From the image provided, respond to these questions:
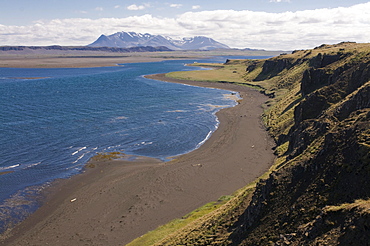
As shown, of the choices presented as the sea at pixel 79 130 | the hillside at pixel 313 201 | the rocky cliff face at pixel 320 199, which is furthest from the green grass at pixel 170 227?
the sea at pixel 79 130

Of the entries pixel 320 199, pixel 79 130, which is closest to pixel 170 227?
pixel 320 199

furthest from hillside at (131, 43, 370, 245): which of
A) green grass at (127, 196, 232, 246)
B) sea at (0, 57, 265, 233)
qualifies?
sea at (0, 57, 265, 233)

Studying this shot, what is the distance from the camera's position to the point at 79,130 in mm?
75750

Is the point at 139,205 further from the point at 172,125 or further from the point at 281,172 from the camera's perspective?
the point at 172,125

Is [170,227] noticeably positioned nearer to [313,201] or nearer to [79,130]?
[313,201]

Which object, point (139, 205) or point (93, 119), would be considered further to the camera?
point (93, 119)

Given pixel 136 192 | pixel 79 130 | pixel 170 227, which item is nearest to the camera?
pixel 170 227

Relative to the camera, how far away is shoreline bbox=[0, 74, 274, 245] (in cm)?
Result: 3791

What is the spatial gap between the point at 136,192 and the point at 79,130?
3464cm

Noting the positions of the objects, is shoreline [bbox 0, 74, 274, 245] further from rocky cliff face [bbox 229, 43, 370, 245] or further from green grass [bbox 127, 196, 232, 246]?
rocky cliff face [bbox 229, 43, 370, 245]

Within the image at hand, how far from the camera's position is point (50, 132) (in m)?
73.7

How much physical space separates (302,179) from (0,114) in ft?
294

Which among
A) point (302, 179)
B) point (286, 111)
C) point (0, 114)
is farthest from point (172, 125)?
point (302, 179)

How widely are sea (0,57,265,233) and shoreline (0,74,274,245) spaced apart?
3.42 m
